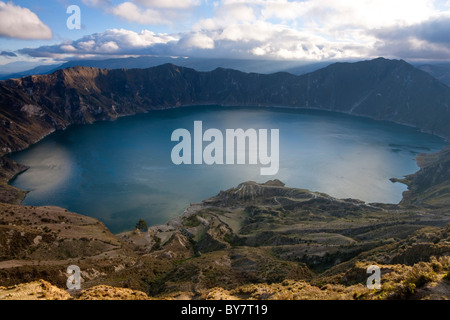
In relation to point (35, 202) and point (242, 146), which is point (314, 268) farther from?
point (242, 146)

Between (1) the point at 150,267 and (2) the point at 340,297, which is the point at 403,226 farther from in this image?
(1) the point at 150,267

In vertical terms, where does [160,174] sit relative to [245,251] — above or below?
above

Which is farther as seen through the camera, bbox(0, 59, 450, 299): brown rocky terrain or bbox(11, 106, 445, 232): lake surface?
bbox(11, 106, 445, 232): lake surface

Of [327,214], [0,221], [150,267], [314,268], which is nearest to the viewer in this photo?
[314,268]

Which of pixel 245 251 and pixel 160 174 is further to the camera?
pixel 160 174

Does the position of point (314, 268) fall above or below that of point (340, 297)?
below

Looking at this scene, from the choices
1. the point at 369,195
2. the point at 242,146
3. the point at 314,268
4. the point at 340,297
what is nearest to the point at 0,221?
the point at 314,268

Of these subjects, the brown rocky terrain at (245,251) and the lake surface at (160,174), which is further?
the lake surface at (160,174)
